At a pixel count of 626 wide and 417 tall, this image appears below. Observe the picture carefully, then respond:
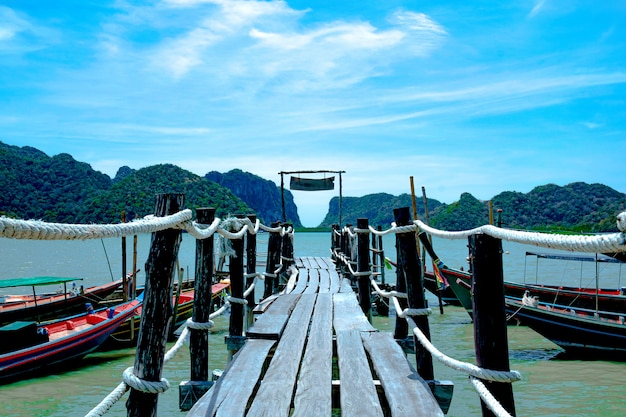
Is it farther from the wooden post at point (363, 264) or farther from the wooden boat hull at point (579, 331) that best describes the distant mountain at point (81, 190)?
the wooden post at point (363, 264)

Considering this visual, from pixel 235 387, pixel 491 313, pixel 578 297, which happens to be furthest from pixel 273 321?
pixel 578 297

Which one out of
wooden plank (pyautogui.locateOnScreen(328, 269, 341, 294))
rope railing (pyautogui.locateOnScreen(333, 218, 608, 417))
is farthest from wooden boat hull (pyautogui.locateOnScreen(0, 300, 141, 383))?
rope railing (pyautogui.locateOnScreen(333, 218, 608, 417))

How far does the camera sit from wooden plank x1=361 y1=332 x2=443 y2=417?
9.09 ft

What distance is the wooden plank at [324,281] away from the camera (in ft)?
29.0

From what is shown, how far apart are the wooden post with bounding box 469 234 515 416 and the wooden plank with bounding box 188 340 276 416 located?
4.52 feet

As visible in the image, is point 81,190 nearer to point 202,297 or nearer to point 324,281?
point 324,281

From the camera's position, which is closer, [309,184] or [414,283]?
[414,283]

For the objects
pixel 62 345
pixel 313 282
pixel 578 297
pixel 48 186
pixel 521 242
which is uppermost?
pixel 48 186

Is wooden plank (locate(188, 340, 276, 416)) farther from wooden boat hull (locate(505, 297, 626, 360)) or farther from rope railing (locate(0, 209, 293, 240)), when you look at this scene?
wooden boat hull (locate(505, 297, 626, 360))

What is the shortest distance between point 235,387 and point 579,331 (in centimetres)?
1377

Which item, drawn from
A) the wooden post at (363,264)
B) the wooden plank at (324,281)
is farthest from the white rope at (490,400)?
the wooden plank at (324,281)

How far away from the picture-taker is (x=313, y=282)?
32.9ft

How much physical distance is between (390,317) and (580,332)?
26.0 feet

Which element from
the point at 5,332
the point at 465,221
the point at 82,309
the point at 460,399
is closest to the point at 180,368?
the point at 5,332
